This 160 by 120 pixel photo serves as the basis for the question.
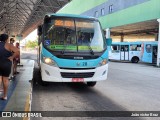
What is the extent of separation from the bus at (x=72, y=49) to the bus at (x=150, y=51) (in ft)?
70.3

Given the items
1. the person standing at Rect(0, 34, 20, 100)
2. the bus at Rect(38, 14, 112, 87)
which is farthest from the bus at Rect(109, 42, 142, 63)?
the person standing at Rect(0, 34, 20, 100)

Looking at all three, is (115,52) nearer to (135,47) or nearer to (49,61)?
(135,47)

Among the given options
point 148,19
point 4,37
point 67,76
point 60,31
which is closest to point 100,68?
point 67,76

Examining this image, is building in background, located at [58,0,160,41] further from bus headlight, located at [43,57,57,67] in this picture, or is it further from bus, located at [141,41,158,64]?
bus headlight, located at [43,57,57,67]

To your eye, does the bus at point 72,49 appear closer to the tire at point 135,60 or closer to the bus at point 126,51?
the bus at point 126,51

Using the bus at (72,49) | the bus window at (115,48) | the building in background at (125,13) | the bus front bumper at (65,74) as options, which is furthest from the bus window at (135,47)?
the bus front bumper at (65,74)

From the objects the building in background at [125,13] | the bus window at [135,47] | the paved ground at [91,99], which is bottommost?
the paved ground at [91,99]

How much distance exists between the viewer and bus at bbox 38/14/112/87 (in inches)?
378

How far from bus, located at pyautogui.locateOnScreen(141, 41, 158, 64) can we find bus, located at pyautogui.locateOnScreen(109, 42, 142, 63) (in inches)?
45.8

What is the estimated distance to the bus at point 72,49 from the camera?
9602 mm

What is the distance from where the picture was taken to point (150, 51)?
31203 mm

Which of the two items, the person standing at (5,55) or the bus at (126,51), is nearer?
the person standing at (5,55)

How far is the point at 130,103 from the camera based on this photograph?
8.58m

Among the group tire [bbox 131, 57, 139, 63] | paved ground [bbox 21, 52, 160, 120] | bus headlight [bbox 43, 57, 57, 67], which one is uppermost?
bus headlight [bbox 43, 57, 57, 67]
